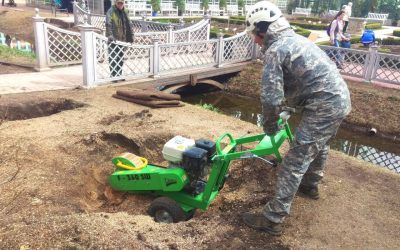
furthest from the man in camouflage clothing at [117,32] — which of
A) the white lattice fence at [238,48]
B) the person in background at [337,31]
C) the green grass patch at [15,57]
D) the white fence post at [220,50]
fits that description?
the person in background at [337,31]

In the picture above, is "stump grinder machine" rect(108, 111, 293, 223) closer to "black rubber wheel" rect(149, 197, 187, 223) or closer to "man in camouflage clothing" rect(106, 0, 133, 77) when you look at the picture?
"black rubber wheel" rect(149, 197, 187, 223)

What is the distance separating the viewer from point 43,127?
5.48 m

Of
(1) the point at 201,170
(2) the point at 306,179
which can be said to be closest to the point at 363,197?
(2) the point at 306,179

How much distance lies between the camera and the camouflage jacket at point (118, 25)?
805cm

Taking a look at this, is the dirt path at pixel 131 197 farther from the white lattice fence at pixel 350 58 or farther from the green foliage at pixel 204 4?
the green foliage at pixel 204 4

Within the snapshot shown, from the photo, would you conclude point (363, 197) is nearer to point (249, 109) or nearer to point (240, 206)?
point (240, 206)

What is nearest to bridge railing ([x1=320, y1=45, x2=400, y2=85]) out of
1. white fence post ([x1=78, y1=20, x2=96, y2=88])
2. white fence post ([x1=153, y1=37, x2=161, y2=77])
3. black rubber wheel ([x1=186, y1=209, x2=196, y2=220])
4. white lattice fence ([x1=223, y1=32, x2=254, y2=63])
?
white lattice fence ([x1=223, y1=32, x2=254, y2=63])

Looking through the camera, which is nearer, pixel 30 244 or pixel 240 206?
pixel 30 244

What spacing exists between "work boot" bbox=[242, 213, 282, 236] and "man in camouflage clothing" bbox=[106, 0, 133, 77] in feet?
19.0

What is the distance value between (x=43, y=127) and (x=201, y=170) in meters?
3.05

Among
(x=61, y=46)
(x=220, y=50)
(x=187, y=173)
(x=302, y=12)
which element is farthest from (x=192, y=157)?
(x=302, y=12)

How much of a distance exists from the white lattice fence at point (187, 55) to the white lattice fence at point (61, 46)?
2382 millimetres

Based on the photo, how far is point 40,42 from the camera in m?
8.81

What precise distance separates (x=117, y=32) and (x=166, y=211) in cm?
580
